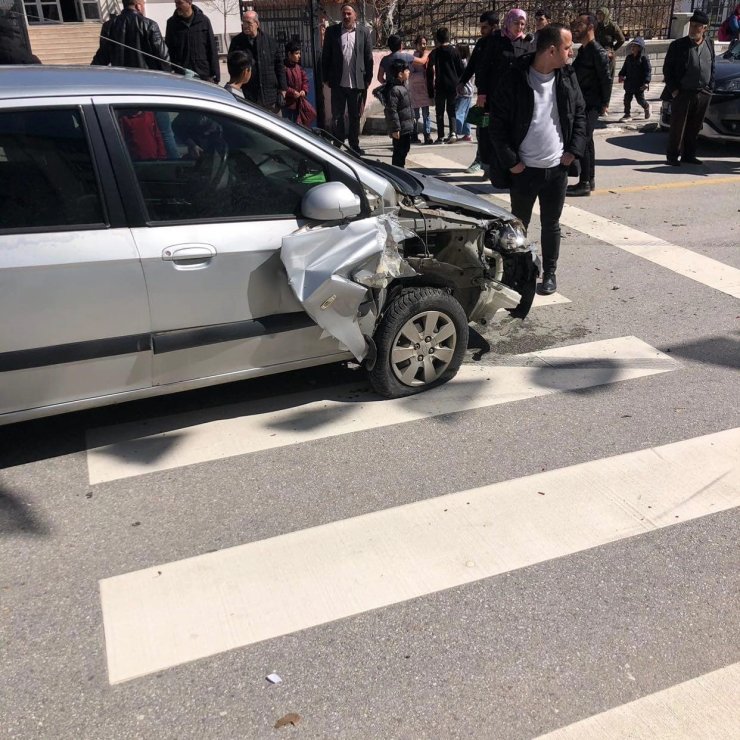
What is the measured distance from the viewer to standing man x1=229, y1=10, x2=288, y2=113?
30.4 ft

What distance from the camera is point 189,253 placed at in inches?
141

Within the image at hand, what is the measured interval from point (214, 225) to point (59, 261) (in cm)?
71

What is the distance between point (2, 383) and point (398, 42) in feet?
30.1

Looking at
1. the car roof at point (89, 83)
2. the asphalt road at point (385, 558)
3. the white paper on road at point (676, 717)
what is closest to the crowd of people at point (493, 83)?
the asphalt road at point (385, 558)

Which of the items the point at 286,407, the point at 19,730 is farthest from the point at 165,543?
the point at 286,407

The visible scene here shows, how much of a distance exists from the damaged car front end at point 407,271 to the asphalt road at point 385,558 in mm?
333

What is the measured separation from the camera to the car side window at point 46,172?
10.9 feet

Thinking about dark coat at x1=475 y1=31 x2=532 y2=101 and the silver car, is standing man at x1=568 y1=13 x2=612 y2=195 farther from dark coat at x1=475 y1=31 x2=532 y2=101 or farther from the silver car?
the silver car

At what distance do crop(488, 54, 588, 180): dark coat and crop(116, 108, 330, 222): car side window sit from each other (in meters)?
2.14

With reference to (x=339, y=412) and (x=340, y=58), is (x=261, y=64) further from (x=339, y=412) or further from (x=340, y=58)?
(x=339, y=412)

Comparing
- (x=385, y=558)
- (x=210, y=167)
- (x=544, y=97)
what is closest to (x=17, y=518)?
(x=385, y=558)

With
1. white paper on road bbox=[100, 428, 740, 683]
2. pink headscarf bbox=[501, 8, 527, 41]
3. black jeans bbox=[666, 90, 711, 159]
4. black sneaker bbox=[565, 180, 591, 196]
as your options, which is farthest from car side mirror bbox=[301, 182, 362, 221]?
black jeans bbox=[666, 90, 711, 159]

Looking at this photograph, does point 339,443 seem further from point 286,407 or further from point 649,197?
point 649,197

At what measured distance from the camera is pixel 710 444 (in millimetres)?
4082
